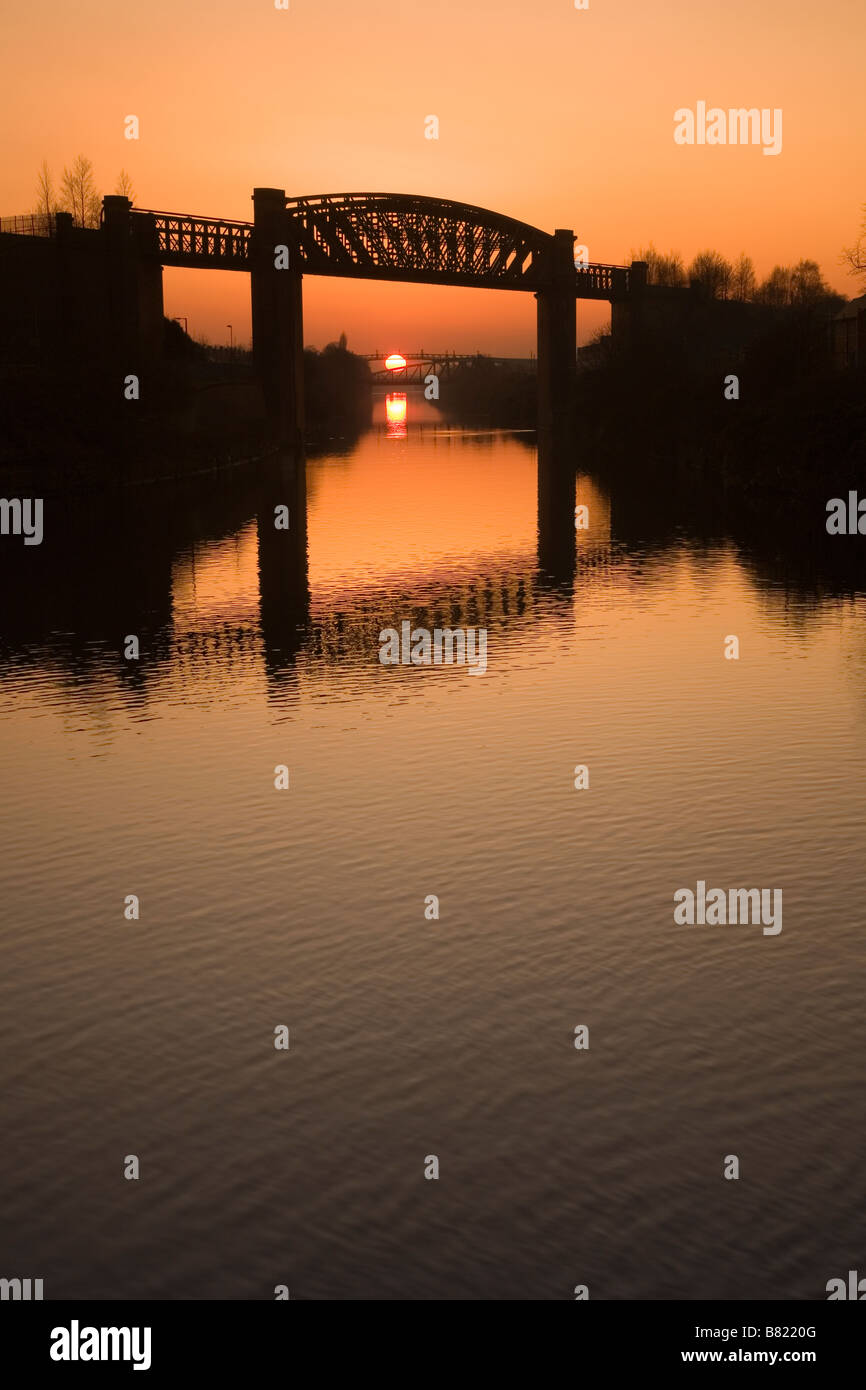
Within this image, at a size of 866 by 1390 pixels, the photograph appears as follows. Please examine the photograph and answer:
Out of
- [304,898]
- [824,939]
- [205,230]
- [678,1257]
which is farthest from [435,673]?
[205,230]

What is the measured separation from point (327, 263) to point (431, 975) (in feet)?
362

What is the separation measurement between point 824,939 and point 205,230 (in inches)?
3889

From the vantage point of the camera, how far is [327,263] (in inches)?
4587

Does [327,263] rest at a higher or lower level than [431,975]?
higher

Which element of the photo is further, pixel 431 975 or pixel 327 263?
pixel 327 263

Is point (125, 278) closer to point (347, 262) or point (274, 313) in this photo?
point (274, 313)

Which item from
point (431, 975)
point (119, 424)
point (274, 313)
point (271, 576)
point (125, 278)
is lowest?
point (431, 975)

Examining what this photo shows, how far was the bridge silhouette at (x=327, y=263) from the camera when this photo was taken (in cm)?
9494

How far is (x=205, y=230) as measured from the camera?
341 ft

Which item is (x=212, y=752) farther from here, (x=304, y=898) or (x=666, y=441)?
(x=666, y=441)

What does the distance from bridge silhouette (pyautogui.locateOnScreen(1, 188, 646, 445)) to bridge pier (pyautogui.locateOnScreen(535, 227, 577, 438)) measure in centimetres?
9

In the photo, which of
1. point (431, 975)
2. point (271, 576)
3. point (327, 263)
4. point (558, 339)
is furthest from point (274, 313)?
point (431, 975)

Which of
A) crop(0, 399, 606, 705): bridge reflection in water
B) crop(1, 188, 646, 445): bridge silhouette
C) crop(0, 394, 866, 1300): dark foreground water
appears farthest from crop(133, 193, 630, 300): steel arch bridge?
crop(0, 394, 866, 1300): dark foreground water

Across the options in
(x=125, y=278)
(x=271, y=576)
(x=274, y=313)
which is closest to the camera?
(x=271, y=576)
